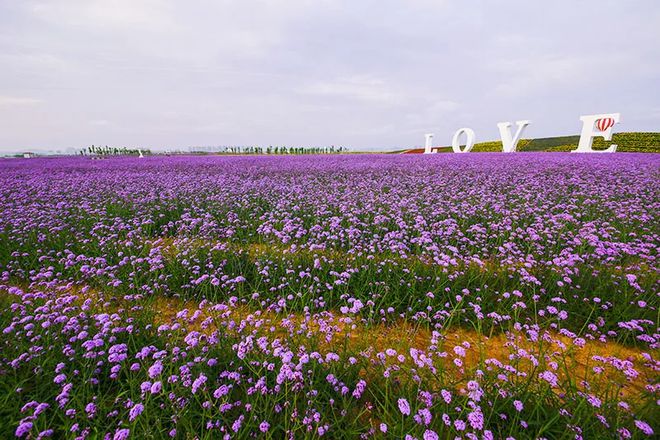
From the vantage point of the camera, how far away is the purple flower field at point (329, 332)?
188cm

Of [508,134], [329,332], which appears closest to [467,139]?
[508,134]

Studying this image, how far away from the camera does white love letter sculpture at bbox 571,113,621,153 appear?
84.7 feet

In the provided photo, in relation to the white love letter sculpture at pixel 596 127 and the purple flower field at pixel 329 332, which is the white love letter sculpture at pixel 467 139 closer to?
the white love letter sculpture at pixel 596 127

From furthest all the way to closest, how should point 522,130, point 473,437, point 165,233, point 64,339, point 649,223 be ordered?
point 522,130 < point 165,233 < point 649,223 < point 64,339 < point 473,437

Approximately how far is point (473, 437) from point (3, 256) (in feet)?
23.0

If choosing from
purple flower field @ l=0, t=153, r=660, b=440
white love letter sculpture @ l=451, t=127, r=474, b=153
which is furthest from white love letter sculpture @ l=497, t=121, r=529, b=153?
purple flower field @ l=0, t=153, r=660, b=440

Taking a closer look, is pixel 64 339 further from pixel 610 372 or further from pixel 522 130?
pixel 522 130

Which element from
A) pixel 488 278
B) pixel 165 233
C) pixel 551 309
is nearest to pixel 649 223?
pixel 488 278

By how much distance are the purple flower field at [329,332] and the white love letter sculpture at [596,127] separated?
87.4 feet

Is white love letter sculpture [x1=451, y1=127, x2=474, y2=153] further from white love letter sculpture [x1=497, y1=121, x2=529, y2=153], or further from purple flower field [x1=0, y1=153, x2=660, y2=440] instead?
purple flower field [x1=0, y1=153, x2=660, y2=440]

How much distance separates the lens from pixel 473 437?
1.49 meters

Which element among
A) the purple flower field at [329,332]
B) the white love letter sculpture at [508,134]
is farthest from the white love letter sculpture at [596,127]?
the purple flower field at [329,332]

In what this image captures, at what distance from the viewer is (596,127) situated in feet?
89.6

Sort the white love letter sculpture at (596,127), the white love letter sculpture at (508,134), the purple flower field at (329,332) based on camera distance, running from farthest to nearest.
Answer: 1. the white love letter sculpture at (508,134)
2. the white love letter sculpture at (596,127)
3. the purple flower field at (329,332)
